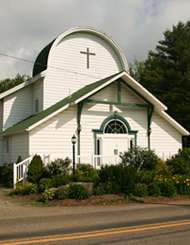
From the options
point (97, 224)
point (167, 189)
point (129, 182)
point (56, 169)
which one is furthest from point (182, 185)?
point (97, 224)

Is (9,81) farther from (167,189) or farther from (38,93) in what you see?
(167,189)

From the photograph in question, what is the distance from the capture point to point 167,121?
2044 cm

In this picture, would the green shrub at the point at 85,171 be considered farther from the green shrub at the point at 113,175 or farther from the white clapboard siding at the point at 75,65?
the white clapboard siding at the point at 75,65

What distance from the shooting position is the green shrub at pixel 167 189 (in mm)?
12280

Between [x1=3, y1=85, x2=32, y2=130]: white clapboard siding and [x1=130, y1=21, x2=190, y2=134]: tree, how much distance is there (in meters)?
15.1

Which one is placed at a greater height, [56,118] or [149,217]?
[56,118]

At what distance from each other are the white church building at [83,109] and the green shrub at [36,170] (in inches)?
30.8

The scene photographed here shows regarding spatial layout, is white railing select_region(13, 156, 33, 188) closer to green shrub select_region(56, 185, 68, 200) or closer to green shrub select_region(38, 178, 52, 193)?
green shrub select_region(38, 178, 52, 193)

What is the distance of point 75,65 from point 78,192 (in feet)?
39.5

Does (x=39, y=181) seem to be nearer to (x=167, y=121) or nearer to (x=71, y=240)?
(x=71, y=240)

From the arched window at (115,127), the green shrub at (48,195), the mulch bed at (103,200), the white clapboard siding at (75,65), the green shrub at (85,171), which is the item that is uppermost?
the white clapboard siding at (75,65)

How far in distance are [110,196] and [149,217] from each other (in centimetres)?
352

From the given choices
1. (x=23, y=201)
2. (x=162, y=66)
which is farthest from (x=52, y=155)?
(x=162, y=66)

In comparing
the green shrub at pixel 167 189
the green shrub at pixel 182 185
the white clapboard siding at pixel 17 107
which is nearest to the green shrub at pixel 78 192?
the green shrub at pixel 167 189
